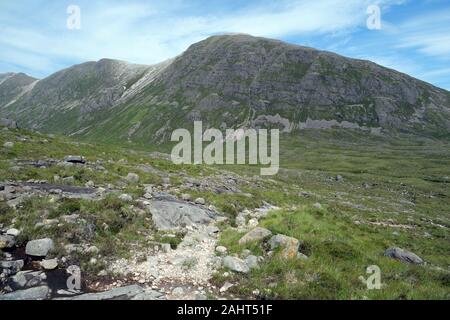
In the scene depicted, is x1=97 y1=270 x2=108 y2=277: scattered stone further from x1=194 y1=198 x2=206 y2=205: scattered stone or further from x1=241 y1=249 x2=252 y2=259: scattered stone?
x1=194 y1=198 x2=206 y2=205: scattered stone

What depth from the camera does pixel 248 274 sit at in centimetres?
1400

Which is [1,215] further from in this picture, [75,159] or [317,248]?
[75,159]

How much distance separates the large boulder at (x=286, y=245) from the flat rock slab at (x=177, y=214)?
6.57 m

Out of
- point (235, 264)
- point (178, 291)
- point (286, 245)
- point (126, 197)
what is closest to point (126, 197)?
point (126, 197)

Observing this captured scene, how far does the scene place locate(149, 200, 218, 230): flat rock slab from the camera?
20312mm

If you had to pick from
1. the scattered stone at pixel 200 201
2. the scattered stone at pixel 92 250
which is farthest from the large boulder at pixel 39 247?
the scattered stone at pixel 200 201

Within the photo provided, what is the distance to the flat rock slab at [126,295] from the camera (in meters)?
11.6

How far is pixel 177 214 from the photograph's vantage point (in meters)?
21.8

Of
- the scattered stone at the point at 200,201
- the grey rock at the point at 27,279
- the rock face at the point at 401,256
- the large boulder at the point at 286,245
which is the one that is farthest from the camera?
the scattered stone at the point at 200,201

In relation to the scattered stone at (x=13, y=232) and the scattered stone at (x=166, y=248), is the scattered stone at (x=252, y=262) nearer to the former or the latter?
the scattered stone at (x=166, y=248)

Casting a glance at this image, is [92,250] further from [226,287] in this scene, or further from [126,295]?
[226,287]

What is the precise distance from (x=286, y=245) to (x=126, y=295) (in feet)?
23.8
